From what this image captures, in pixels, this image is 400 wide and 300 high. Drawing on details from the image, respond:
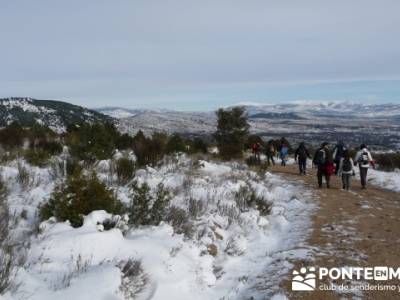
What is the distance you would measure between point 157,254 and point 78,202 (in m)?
1.36

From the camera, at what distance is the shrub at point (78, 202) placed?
582 centimetres

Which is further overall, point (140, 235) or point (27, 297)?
point (140, 235)

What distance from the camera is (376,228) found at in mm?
8352

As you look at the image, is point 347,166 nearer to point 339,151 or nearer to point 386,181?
point 339,151

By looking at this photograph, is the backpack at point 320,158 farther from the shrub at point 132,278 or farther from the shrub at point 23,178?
the shrub at point 132,278

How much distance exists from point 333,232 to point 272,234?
1116 mm

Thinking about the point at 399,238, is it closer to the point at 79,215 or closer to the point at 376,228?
the point at 376,228

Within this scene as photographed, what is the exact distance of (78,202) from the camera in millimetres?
5938

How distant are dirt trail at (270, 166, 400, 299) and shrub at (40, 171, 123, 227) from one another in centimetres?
272

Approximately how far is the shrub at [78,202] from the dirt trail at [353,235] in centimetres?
272

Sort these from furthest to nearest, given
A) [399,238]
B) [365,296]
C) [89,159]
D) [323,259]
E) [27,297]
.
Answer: [89,159], [399,238], [323,259], [365,296], [27,297]

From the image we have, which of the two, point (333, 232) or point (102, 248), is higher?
point (102, 248)

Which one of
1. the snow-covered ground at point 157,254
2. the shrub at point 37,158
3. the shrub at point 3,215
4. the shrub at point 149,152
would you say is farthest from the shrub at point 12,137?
the shrub at point 3,215

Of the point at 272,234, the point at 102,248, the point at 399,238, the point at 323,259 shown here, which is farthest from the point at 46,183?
the point at 399,238
